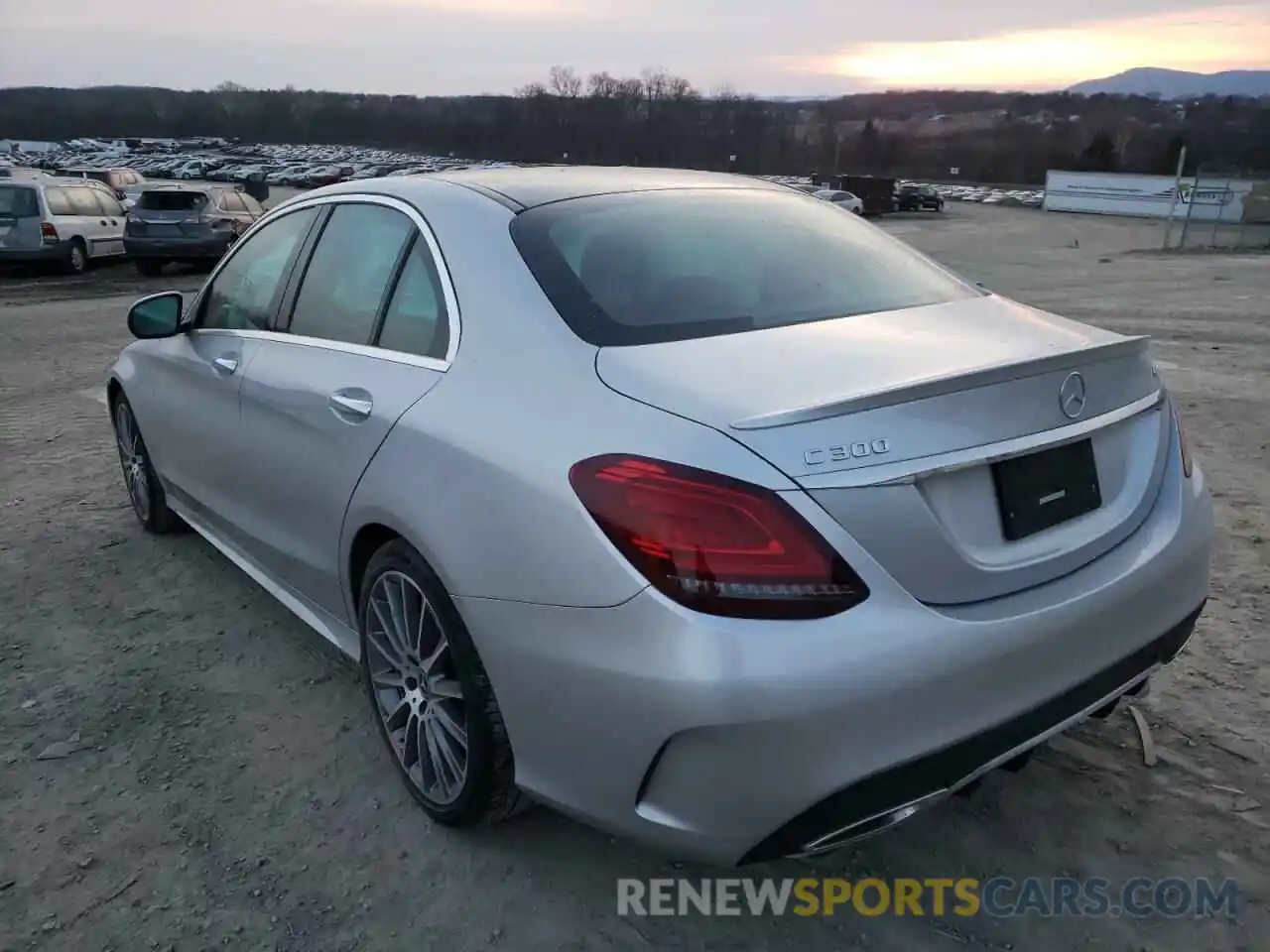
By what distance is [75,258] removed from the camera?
17.8m

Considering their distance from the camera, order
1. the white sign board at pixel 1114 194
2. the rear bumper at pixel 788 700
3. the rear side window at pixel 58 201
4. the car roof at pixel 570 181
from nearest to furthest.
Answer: the rear bumper at pixel 788 700
the car roof at pixel 570 181
the rear side window at pixel 58 201
the white sign board at pixel 1114 194

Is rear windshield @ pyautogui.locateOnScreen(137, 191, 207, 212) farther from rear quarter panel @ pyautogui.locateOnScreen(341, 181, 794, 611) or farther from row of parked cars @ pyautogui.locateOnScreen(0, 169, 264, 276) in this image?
rear quarter panel @ pyautogui.locateOnScreen(341, 181, 794, 611)

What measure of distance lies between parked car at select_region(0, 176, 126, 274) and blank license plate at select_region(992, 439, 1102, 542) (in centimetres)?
1859

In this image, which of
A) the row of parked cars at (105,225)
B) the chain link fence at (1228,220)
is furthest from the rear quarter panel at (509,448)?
the chain link fence at (1228,220)

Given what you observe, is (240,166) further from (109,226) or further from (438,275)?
(438,275)

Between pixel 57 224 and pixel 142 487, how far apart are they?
14.9 meters

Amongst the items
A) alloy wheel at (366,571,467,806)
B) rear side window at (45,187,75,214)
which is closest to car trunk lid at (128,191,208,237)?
rear side window at (45,187,75,214)

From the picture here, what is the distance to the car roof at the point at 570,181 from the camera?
2.96m

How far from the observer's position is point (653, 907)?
243cm

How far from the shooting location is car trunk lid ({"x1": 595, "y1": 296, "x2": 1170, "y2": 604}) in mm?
1930

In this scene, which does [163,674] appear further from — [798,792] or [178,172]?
[178,172]

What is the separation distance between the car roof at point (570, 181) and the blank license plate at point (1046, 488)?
152 cm

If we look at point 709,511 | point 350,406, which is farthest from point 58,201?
point 709,511

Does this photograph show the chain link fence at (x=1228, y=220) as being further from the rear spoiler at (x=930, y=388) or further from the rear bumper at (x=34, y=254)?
the rear spoiler at (x=930, y=388)
